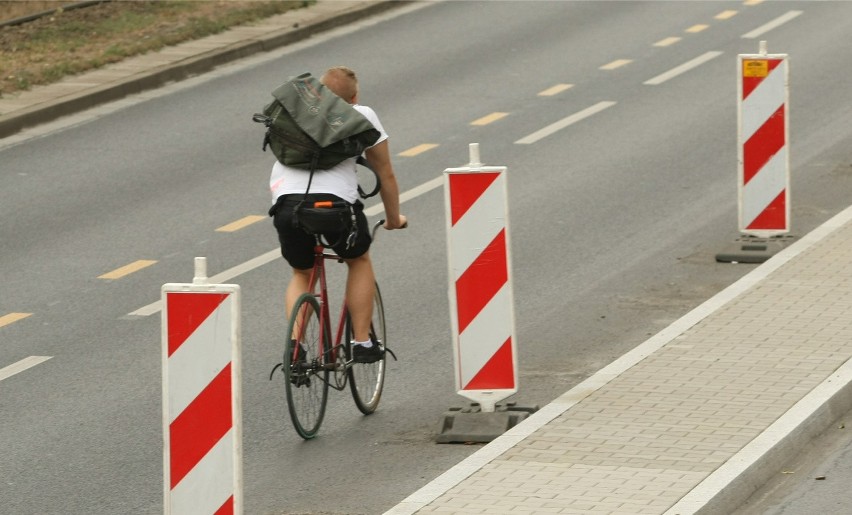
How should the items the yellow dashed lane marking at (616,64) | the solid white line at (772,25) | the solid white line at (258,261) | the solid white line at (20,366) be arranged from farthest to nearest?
the solid white line at (772,25) → the yellow dashed lane marking at (616,64) → the solid white line at (258,261) → the solid white line at (20,366)

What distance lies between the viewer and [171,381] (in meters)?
6.84

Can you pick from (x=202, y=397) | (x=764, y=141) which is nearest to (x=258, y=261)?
(x=764, y=141)

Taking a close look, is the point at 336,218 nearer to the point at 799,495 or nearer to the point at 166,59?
the point at 799,495

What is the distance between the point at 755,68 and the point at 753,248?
126 cm

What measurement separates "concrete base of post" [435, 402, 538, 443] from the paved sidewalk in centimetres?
17

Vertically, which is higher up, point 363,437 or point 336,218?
point 336,218

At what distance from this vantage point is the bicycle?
9000mm

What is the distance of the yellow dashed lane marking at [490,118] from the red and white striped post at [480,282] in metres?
9.13

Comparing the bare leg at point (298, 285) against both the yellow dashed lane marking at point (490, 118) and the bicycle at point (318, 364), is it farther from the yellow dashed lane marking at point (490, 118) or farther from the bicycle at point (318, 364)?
the yellow dashed lane marking at point (490, 118)

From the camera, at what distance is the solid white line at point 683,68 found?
20.2 metres

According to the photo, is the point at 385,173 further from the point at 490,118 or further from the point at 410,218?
the point at 490,118

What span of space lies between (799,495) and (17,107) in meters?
12.5

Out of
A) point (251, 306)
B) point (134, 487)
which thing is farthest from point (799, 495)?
point (251, 306)

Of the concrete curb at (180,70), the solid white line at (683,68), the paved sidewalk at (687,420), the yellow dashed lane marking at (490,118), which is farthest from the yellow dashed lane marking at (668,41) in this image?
the paved sidewalk at (687,420)
